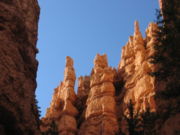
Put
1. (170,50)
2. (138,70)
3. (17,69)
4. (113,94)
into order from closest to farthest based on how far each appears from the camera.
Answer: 1. (17,69)
2. (170,50)
3. (138,70)
4. (113,94)

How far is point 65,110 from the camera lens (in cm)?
4125

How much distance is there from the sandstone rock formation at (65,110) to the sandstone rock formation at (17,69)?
19822mm

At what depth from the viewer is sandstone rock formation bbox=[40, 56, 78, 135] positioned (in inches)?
1550

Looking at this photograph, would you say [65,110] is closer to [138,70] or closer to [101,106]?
[101,106]

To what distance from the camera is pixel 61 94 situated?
44406 millimetres

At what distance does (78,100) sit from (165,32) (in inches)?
974

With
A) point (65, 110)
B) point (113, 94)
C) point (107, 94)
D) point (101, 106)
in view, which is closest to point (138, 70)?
point (113, 94)

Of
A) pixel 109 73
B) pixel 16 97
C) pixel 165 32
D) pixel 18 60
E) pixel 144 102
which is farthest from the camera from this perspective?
pixel 109 73

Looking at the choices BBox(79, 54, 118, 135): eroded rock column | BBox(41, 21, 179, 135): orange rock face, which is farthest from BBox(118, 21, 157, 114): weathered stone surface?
BBox(79, 54, 118, 135): eroded rock column

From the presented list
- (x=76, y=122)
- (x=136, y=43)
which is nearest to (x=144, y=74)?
(x=136, y=43)

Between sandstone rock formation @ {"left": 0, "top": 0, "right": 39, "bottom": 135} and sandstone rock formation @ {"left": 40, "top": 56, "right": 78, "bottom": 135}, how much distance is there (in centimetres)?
1982

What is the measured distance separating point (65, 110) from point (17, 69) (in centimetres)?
2445

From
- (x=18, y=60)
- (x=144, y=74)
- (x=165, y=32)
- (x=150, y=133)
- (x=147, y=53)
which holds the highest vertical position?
(x=147, y=53)

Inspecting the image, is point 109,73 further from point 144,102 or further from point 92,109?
point 144,102
